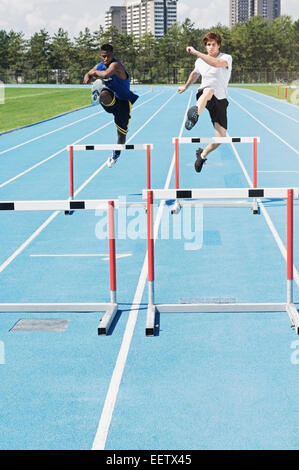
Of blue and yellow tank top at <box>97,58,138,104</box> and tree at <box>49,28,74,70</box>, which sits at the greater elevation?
tree at <box>49,28,74,70</box>

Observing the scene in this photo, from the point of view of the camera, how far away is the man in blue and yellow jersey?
365 inches

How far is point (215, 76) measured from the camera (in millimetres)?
9859

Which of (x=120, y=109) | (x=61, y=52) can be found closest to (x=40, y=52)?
(x=61, y=52)

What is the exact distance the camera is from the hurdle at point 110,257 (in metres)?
6.96

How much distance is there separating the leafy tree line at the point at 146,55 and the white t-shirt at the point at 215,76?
317 ft

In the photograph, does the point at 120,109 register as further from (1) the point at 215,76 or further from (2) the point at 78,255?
(2) the point at 78,255

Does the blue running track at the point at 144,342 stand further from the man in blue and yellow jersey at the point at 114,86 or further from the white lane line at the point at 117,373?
the man in blue and yellow jersey at the point at 114,86

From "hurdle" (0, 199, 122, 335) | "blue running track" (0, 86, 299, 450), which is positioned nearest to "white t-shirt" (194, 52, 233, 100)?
Result: "blue running track" (0, 86, 299, 450)

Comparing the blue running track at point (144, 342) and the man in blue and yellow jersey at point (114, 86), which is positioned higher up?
the man in blue and yellow jersey at point (114, 86)
